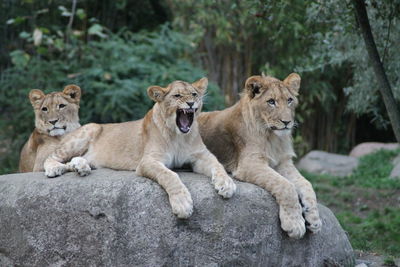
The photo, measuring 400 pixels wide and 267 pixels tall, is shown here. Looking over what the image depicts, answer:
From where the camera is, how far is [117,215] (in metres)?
4.88

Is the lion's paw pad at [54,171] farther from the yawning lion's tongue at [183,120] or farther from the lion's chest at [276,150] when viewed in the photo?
the lion's chest at [276,150]

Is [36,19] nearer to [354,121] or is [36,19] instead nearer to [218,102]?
[218,102]

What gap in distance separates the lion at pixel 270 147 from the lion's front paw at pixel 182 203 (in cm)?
74

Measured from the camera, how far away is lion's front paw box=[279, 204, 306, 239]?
485 centimetres

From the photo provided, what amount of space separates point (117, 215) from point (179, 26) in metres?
10.0

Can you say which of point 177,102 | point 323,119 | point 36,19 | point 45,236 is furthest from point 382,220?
point 36,19

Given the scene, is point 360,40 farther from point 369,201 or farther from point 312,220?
point 312,220

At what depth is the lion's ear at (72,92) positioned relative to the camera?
6238 mm

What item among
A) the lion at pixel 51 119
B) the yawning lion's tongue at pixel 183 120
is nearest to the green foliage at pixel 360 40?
the yawning lion's tongue at pixel 183 120

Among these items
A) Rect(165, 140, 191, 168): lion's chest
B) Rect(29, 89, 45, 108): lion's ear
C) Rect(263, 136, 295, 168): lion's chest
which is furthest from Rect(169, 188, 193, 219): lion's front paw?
Rect(29, 89, 45, 108): lion's ear

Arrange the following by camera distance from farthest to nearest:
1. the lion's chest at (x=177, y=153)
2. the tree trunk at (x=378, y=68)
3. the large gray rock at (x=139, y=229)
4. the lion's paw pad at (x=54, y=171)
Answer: the tree trunk at (x=378, y=68)
the lion's paw pad at (x=54, y=171)
the lion's chest at (x=177, y=153)
the large gray rock at (x=139, y=229)

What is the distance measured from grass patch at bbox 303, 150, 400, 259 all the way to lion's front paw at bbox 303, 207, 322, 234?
150cm

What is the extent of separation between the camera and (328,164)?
40.9 feet

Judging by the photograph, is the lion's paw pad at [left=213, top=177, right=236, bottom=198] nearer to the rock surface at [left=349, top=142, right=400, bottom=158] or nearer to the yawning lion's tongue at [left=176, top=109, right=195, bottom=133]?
the yawning lion's tongue at [left=176, top=109, right=195, bottom=133]
